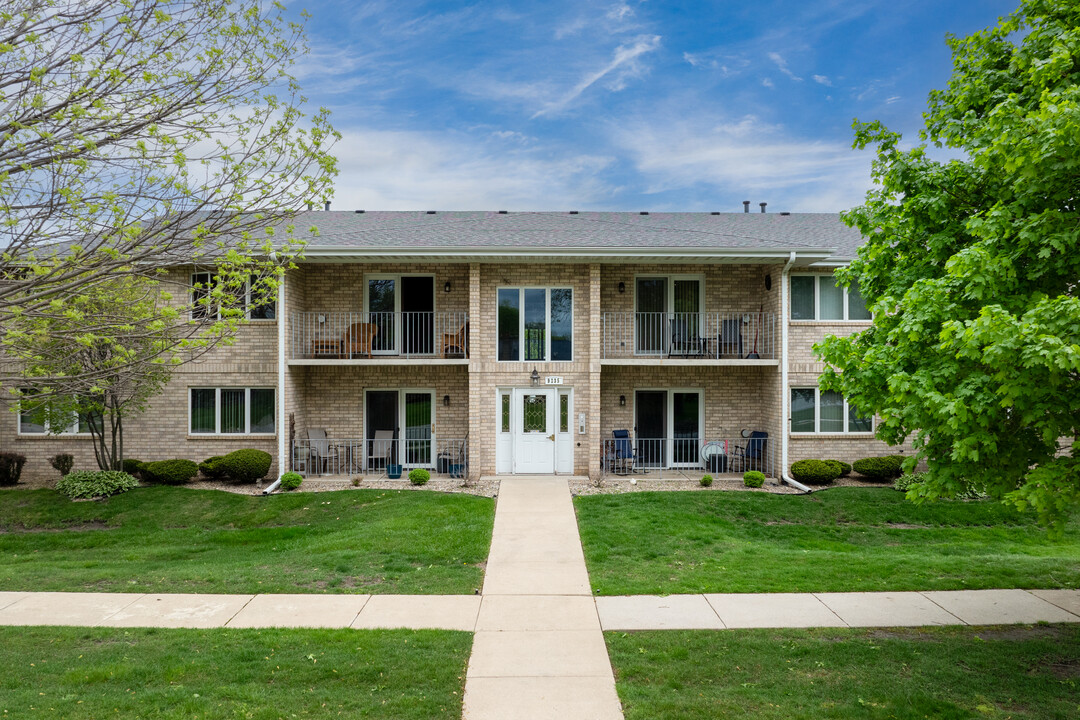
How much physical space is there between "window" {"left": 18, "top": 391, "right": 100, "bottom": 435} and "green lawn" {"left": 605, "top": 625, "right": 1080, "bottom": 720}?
12.5 meters

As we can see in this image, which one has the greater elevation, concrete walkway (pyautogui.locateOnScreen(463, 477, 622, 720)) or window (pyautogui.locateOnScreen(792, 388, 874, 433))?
window (pyautogui.locateOnScreen(792, 388, 874, 433))

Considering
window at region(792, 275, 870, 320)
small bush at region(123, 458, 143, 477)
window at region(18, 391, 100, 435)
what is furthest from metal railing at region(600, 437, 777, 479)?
window at region(18, 391, 100, 435)

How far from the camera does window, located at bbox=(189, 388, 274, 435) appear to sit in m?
15.0

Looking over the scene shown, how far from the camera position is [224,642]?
612 cm

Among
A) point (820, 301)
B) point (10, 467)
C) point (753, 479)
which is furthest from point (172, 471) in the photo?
point (820, 301)

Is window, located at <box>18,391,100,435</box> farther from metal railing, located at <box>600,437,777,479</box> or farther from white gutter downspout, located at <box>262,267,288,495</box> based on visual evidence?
metal railing, located at <box>600,437,777,479</box>

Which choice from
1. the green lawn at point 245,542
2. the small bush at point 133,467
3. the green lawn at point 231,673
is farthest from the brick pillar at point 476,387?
the green lawn at point 231,673

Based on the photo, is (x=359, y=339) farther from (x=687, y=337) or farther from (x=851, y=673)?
(x=851, y=673)

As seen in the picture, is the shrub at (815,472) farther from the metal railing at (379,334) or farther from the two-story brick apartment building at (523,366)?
the metal railing at (379,334)

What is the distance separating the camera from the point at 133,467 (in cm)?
1458

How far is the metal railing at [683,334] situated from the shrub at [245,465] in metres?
8.29

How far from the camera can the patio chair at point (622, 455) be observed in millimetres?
15203

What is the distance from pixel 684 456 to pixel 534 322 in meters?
5.14

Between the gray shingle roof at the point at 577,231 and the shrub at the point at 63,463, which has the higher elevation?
the gray shingle roof at the point at 577,231
